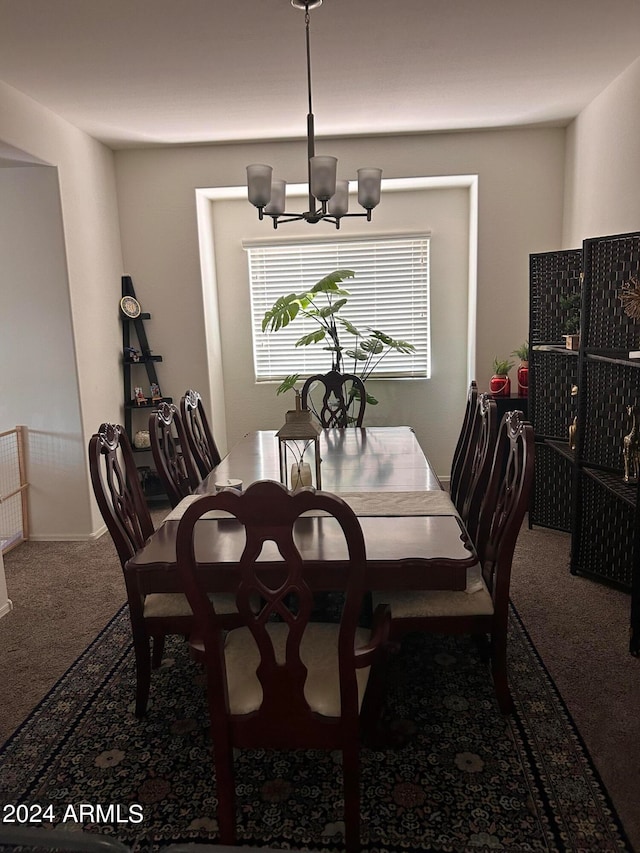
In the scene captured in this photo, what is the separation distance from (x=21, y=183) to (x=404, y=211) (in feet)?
9.66

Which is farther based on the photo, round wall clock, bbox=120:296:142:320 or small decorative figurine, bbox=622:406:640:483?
round wall clock, bbox=120:296:142:320

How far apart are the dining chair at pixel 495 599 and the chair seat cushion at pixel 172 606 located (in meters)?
0.56

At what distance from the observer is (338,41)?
3098mm

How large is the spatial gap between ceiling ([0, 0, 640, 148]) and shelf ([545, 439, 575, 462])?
2192mm

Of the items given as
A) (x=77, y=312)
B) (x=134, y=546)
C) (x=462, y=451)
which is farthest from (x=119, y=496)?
(x=77, y=312)

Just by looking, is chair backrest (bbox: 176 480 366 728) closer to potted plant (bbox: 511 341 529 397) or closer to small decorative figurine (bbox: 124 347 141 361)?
potted plant (bbox: 511 341 529 397)

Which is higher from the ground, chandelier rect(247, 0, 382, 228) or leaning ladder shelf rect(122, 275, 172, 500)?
chandelier rect(247, 0, 382, 228)

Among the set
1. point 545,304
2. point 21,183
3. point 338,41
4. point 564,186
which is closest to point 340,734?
point 338,41

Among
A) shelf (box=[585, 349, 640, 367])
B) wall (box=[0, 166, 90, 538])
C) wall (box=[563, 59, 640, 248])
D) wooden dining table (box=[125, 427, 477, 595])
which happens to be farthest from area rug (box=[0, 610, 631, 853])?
wall (box=[563, 59, 640, 248])

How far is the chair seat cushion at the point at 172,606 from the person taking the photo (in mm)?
2240

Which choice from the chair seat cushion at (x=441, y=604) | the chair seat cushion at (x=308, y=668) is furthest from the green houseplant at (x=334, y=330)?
the chair seat cushion at (x=308, y=668)

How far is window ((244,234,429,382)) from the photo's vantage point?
5.46m

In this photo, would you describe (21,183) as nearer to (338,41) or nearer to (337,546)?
(338,41)

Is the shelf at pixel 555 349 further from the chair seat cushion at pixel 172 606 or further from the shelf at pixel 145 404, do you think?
the shelf at pixel 145 404
